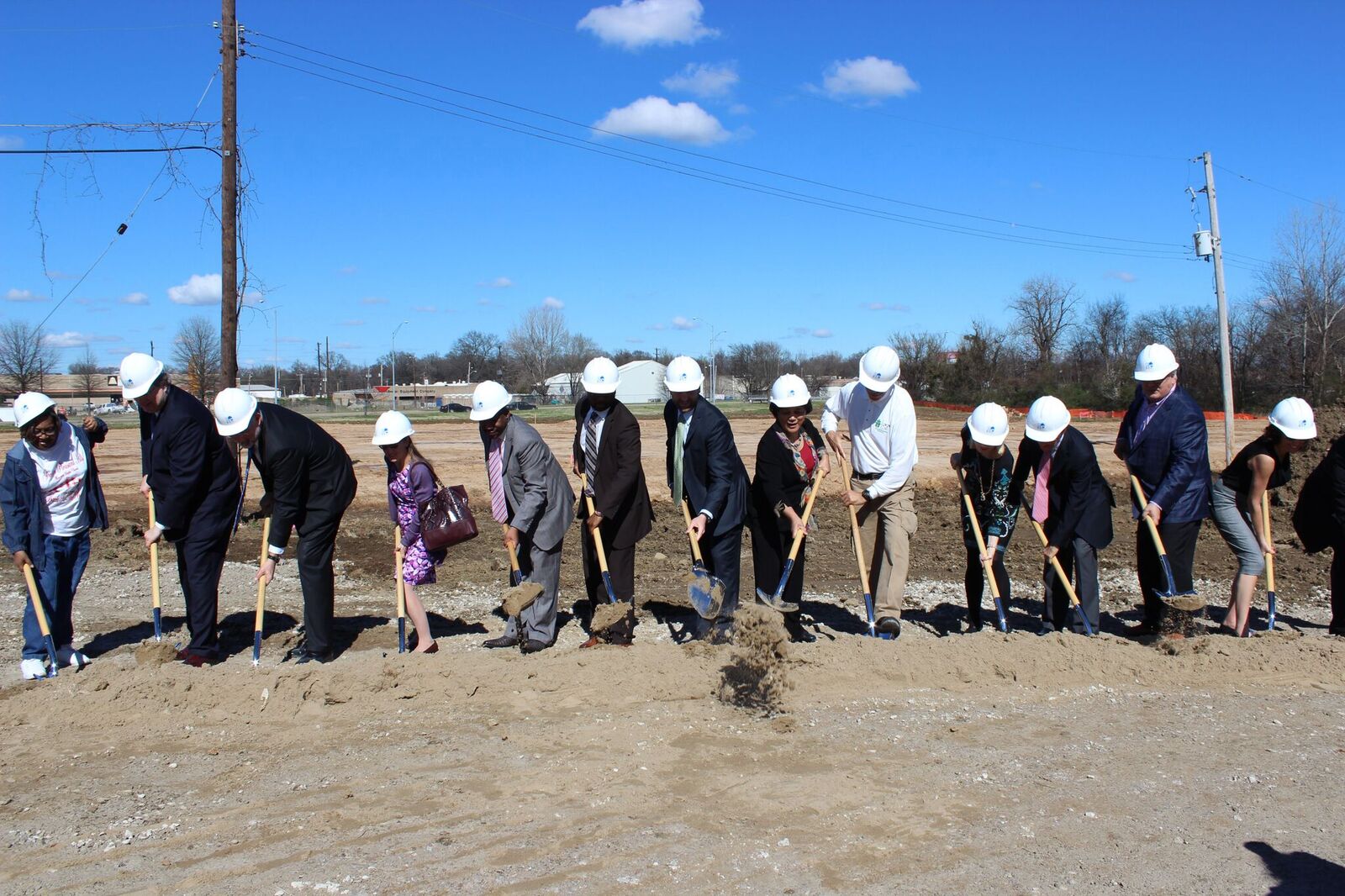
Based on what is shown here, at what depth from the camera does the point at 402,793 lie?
165 inches

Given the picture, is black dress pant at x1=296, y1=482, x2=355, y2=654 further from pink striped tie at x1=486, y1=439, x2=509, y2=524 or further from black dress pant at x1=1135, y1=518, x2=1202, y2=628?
black dress pant at x1=1135, y1=518, x2=1202, y2=628

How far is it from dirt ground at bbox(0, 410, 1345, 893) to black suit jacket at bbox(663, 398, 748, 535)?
904mm

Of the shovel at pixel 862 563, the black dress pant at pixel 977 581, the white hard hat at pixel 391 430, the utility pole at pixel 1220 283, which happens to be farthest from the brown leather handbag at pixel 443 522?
the utility pole at pixel 1220 283

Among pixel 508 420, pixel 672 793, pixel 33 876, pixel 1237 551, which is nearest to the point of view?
pixel 33 876

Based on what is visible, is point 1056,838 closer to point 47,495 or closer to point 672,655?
point 672,655

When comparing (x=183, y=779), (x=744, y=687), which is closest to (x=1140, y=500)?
(x=744, y=687)

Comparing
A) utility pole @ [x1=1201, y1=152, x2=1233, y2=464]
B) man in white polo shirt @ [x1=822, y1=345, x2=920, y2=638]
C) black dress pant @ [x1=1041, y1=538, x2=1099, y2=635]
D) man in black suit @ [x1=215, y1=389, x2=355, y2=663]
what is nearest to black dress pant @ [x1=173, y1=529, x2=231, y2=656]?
man in black suit @ [x1=215, y1=389, x2=355, y2=663]

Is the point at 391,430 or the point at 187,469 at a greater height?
the point at 391,430

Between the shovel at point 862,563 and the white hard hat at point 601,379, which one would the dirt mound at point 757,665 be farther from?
the white hard hat at point 601,379

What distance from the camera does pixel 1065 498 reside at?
6570 mm

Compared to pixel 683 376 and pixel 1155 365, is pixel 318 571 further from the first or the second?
pixel 1155 365

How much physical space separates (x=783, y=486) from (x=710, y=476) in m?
0.52

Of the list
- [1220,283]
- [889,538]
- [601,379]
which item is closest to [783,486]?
[889,538]

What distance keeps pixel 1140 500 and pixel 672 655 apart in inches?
134
